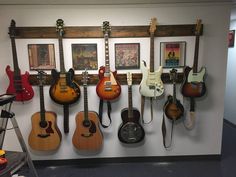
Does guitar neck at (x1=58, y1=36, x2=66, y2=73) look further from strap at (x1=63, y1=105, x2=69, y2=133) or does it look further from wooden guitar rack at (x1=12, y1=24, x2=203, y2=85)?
strap at (x1=63, y1=105, x2=69, y2=133)

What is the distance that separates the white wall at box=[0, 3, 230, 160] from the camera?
102 inches

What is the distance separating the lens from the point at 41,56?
2662 mm

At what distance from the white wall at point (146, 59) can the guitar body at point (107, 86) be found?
0.16m

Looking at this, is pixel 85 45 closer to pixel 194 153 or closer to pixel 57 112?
pixel 57 112

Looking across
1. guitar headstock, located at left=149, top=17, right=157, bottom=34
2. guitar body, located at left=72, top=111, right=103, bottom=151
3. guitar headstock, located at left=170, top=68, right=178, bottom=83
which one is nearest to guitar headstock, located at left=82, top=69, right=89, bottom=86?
guitar body, located at left=72, top=111, right=103, bottom=151

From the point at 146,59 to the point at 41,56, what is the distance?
1345 millimetres

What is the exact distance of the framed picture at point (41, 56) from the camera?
2.65 meters

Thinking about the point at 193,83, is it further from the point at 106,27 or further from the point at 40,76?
the point at 40,76

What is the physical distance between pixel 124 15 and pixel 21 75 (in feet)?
4.88

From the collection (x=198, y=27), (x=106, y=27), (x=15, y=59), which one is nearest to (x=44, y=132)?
(x=15, y=59)

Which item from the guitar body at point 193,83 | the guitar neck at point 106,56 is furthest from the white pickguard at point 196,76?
the guitar neck at point 106,56

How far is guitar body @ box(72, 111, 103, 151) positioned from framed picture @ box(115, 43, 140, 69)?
733 mm

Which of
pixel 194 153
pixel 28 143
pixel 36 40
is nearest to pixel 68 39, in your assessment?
pixel 36 40

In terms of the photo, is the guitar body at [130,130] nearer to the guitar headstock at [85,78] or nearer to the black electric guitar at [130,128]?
the black electric guitar at [130,128]
